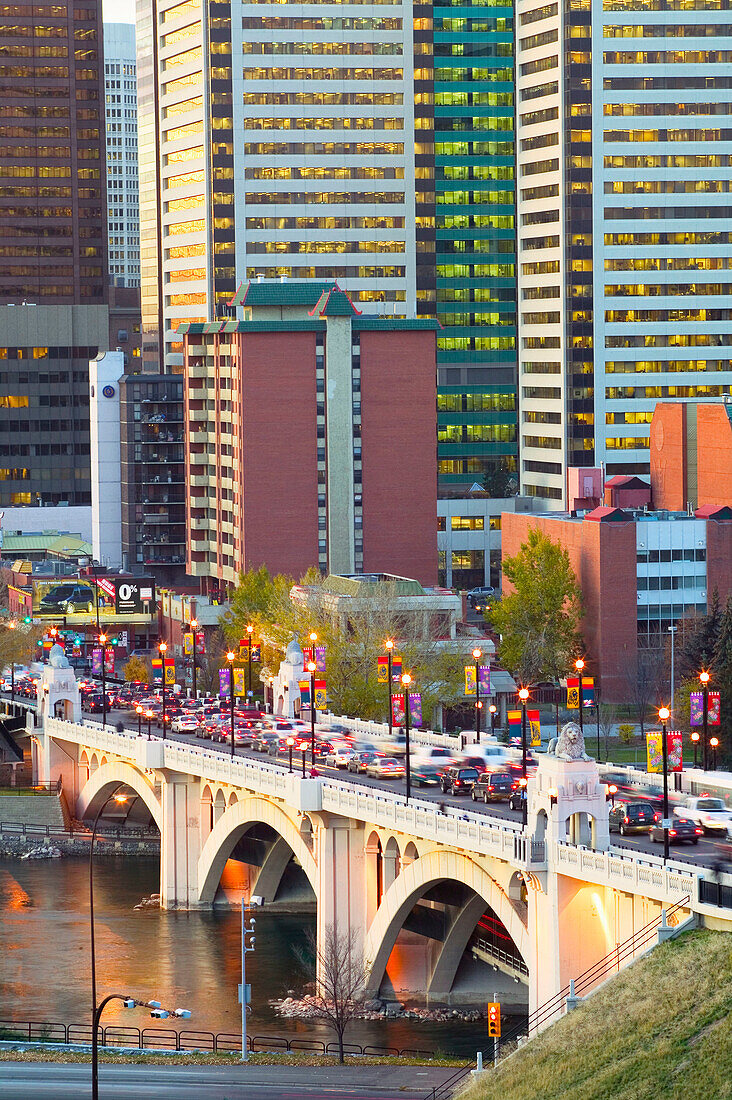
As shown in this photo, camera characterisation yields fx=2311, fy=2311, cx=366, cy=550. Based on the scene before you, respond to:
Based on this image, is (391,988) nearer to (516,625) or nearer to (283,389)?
(516,625)

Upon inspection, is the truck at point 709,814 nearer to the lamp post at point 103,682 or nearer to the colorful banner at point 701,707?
the colorful banner at point 701,707

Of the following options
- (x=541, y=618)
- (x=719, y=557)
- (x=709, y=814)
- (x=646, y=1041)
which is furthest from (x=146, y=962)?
(x=719, y=557)

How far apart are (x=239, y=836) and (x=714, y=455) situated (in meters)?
62.4

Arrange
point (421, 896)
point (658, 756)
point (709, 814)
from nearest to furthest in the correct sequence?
point (709, 814) → point (658, 756) → point (421, 896)

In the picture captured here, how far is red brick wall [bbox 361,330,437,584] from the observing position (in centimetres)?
17850

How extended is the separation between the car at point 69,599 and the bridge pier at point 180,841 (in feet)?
235

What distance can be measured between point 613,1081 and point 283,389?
120 m

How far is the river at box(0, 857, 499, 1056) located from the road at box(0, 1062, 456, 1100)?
7352 mm

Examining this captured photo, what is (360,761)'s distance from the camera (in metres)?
105

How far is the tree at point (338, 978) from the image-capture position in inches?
3565

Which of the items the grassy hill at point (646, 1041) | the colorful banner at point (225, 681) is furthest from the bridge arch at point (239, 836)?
the grassy hill at point (646, 1041)

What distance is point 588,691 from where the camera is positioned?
90.7 m

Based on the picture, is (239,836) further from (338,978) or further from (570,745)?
(570,745)

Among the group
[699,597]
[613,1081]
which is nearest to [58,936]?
[613,1081]
